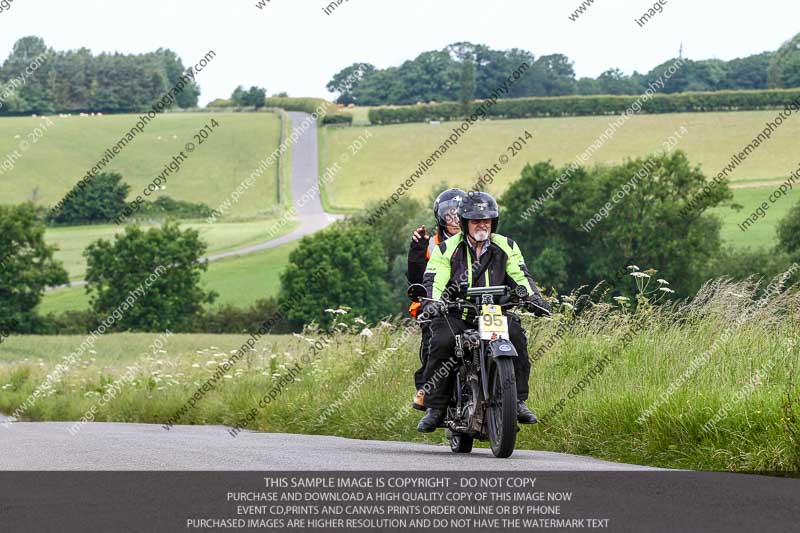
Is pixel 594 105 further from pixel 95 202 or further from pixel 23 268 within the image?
pixel 23 268

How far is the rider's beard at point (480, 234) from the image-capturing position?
10.3m

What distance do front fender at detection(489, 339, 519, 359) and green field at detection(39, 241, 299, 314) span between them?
73.4 m

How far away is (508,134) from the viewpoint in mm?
124875

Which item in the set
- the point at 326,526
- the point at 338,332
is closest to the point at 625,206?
the point at 338,332

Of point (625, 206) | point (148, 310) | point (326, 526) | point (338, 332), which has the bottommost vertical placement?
point (148, 310)

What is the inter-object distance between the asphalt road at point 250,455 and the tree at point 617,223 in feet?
198

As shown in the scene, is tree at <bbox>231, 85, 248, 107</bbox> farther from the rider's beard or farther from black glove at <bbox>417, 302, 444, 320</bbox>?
black glove at <bbox>417, 302, 444, 320</bbox>

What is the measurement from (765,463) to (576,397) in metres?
3.18

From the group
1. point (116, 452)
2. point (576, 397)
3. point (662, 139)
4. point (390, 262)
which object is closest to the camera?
point (116, 452)

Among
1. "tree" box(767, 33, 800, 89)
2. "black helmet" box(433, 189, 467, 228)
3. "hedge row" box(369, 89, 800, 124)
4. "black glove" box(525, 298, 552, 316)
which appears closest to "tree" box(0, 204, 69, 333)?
"hedge row" box(369, 89, 800, 124)

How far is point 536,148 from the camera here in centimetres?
11281

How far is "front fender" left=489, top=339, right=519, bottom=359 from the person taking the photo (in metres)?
9.59

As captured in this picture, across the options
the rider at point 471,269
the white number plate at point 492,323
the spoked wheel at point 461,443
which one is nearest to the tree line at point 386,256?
the spoked wheel at point 461,443

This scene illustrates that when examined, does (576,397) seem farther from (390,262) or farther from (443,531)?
(390,262)
